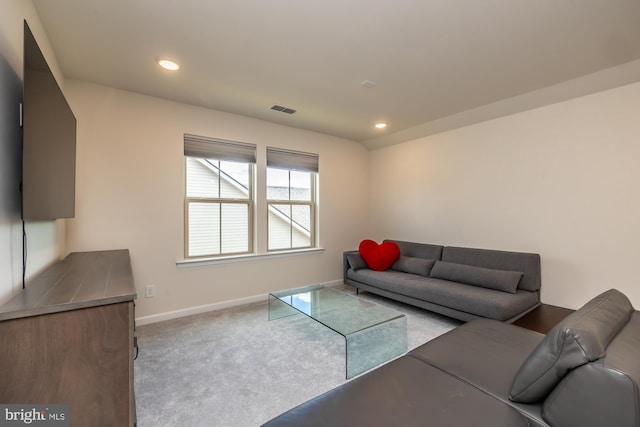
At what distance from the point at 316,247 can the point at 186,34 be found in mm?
3107

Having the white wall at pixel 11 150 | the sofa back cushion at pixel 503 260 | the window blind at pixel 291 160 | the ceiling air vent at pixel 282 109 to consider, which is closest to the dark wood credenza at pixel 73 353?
the white wall at pixel 11 150

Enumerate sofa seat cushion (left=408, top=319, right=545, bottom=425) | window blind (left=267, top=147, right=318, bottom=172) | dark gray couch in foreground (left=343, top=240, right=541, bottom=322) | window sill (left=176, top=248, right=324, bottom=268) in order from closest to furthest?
1. sofa seat cushion (left=408, top=319, right=545, bottom=425)
2. dark gray couch in foreground (left=343, top=240, right=541, bottom=322)
3. window sill (left=176, top=248, right=324, bottom=268)
4. window blind (left=267, top=147, right=318, bottom=172)

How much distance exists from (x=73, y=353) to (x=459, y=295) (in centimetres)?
289

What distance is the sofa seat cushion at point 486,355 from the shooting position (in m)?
Result: 1.23

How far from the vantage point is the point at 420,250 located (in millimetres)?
3908

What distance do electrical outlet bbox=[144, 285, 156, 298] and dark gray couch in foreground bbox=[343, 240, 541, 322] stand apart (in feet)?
7.94

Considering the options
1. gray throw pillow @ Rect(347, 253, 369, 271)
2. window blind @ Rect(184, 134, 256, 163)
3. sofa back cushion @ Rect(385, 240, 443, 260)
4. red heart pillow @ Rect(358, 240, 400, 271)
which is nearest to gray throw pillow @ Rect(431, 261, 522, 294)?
sofa back cushion @ Rect(385, 240, 443, 260)

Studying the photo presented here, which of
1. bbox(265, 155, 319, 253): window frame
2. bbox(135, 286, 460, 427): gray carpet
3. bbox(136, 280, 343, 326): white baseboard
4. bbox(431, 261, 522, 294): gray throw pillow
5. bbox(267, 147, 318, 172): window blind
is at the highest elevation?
bbox(267, 147, 318, 172): window blind

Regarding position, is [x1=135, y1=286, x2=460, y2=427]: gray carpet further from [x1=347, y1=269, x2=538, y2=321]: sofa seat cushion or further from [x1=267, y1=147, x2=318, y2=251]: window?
[x1=267, y1=147, x2=318, y2=251]: window

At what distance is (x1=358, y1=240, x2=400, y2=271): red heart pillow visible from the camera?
3863 mm

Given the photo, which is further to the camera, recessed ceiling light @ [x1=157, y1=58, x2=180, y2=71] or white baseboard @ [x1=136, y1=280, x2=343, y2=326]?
white baseboard @ [x1=136, y1=280, x2=343, y2=326]

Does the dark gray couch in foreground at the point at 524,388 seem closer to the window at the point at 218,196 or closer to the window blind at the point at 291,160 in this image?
the window at the point at 218,196

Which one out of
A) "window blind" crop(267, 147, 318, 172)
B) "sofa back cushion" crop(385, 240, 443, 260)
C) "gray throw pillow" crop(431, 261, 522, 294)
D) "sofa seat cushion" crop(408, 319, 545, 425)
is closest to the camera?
"sofa seat cushion" crop(408, 319, 545, 425)

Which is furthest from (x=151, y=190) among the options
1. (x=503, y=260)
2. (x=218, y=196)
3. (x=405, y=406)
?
(x=503, y=260)
